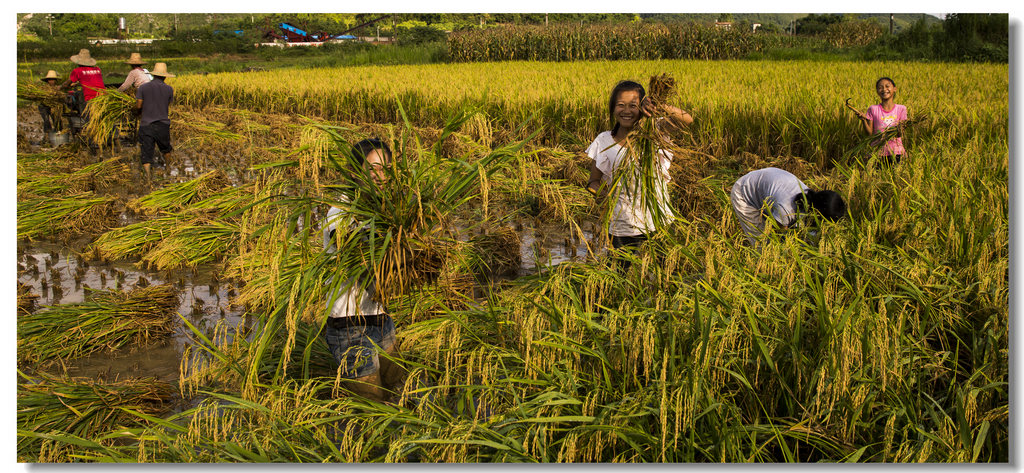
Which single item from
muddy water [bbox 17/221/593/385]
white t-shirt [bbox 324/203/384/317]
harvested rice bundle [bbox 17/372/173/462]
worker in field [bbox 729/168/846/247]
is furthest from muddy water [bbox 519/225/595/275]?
harvested rice bundle [bbox 17/372/173/462]

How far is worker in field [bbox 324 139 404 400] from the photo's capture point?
2250 mm

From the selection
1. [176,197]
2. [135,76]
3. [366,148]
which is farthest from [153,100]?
[366,148]

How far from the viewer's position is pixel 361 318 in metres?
2.47

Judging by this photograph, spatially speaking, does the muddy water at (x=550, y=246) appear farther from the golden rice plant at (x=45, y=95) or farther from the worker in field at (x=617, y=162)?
the golden rice plant at (x=45, y=95)

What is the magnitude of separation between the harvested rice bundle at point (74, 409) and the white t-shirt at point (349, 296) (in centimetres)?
76

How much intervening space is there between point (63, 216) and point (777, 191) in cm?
507

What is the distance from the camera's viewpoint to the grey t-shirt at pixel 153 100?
25.1 feet

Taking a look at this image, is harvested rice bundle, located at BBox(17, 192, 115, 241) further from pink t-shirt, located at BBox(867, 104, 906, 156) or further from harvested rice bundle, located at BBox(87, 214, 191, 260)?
pink t-shirt, located at BBox(867, 104, 906, 156)

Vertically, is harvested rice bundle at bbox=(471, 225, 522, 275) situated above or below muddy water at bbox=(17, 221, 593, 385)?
above

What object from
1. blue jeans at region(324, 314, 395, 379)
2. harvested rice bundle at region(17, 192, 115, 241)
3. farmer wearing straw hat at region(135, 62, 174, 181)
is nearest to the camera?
blue jeans at region(324, 314, 395, 379)

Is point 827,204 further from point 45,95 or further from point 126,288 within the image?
point 45,95

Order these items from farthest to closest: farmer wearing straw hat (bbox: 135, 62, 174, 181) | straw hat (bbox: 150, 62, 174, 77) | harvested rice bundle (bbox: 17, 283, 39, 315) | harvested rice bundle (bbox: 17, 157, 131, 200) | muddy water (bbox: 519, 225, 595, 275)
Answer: farmer wearing straw hat (bbox: 135, 62, 174, 181) < straw hat (bbox: 150, 62, 174, 77) < harvested rice bundle (bbox: 17, 157, 131, 200) < muddy water (bbox: 519, 225, 595, 275) < harvested rice bundle (bbox: 17, 283, 39, 315)

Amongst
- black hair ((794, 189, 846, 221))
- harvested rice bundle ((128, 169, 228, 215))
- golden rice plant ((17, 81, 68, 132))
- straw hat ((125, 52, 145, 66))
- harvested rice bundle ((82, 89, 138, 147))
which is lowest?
harvested rice bundle ((128, 169, 228, 215))

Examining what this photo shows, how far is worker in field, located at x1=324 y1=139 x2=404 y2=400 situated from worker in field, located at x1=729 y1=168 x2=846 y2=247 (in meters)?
1.70
